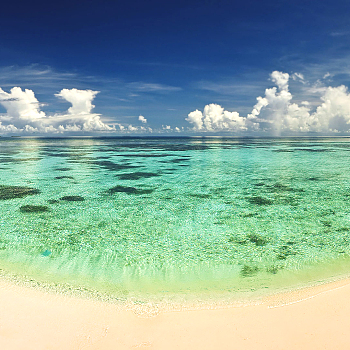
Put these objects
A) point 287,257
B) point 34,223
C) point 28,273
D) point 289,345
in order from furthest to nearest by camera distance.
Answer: point 34,223 < point 287,257 < point 28,273 < point 289,345

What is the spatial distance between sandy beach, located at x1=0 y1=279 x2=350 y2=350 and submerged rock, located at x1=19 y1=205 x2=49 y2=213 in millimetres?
8158

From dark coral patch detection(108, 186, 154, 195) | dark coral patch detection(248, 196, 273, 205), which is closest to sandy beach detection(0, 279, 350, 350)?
dark coral patch detection(248, 196, 273, 205)

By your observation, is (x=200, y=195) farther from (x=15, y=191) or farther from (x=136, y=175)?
(x=15, y=191)

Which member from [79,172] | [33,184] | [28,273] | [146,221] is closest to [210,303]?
[28,273]

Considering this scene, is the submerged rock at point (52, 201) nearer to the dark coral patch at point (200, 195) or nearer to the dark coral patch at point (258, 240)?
the dark coral patch at point (200, 195)

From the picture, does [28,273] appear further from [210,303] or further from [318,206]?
[318,206]

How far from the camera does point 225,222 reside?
1253 centimetres

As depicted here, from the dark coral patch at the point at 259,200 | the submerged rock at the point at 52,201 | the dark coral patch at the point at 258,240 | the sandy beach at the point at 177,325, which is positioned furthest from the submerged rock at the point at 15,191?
the dark coral patch at the point at 258,240

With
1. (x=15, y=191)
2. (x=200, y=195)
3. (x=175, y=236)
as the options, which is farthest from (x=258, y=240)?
(x=15, y=191)

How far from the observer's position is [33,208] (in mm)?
14711

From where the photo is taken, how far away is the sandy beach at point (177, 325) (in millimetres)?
5203

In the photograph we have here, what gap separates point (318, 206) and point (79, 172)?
2204 centimetres

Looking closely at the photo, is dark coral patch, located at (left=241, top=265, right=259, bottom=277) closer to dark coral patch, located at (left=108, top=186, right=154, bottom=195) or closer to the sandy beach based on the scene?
the sandy beach

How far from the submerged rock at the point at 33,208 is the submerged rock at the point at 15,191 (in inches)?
121
